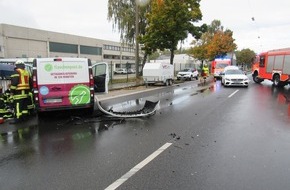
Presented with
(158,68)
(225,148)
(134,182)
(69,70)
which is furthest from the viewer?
(158,68)

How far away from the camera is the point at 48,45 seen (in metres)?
65.3

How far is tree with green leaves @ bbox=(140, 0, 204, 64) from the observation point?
88.2 ft

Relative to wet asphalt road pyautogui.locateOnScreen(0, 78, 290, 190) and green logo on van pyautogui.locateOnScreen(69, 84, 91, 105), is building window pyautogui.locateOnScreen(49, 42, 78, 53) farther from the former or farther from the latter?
wet asphalt road pyautogui.locateOnScreen(0, 78, 290, 190)

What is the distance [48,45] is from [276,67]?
55894 mm

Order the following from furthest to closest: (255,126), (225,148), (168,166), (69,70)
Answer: (69,70) → (255,126) → (225,148) → (168,166)

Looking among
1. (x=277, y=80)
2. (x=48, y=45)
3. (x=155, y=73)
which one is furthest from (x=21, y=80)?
(x=48, y=45)

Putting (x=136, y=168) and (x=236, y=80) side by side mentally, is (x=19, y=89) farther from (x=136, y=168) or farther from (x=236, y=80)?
(x=236, y=80)

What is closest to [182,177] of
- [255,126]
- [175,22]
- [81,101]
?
[255,126]

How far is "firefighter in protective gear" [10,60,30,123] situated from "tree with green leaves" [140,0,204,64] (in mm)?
19987

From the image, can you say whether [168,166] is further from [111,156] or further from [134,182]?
[111,156]

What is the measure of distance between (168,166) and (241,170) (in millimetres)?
1213

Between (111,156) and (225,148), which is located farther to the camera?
(225,148)

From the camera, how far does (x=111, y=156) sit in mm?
5113

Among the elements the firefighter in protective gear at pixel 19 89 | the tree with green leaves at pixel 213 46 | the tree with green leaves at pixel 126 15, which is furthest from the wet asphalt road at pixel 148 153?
the tree with green leaves at pixel 213 46
